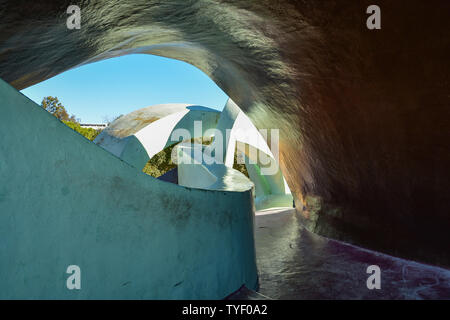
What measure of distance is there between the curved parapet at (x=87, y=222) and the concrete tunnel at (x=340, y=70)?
0.18 metres

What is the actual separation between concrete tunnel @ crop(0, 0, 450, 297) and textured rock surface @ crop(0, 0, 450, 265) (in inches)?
0.6

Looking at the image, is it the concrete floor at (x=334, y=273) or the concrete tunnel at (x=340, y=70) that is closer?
the concrete tunnel at (x=340, y=70)

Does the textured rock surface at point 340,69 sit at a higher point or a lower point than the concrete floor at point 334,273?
higher

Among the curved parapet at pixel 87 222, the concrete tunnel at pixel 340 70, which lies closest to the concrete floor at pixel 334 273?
the concrete tunnel at pixel 340 70

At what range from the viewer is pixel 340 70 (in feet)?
13.4

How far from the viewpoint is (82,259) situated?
1701 mm

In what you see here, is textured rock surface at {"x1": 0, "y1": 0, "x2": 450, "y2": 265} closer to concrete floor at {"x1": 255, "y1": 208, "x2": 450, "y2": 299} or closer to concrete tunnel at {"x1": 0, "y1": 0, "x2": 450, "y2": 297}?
concrete tunnel at {"x1": 0, "y1": 0, "x2": 450, "y2": 297}

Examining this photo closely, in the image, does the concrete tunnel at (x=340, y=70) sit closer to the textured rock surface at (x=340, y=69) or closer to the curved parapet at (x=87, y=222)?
the textured rock surface at (x=340, y=69)

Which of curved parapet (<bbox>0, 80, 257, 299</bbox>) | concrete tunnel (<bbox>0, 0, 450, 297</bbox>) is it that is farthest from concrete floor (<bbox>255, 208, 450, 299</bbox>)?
curved parapet (<bbox>0, 80, 257, 299</bbox>)

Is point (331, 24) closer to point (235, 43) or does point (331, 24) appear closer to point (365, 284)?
point (235, 43)

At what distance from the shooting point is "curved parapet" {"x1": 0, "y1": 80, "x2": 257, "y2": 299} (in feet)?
4.67

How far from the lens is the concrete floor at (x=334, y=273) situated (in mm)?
3443
